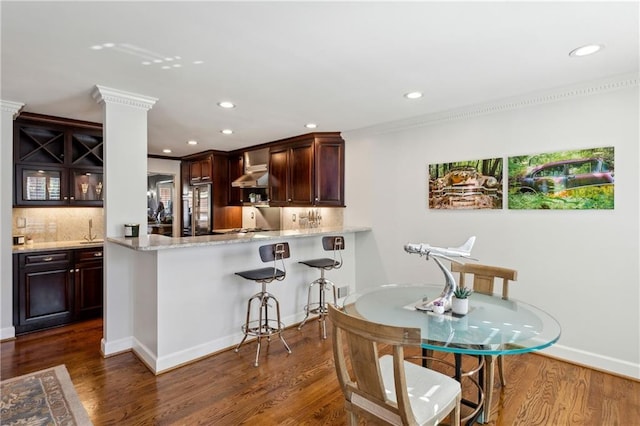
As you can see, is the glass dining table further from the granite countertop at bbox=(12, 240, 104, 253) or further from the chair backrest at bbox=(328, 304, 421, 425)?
the granite countertop at bbox=(12, 240, 104, 253)

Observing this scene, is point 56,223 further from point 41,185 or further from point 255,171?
point 255,171

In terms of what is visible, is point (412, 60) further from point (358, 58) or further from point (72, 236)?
point (72, 236)

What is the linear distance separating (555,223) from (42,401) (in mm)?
4426

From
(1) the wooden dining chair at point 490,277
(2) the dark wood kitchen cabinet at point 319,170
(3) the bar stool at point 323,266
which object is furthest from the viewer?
(2) the dark wood kitchen cabinet at point 319,170

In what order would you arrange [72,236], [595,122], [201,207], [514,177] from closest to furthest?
1. [595,122]
2. [514,177]
3. [72,236]
4. [201,207]

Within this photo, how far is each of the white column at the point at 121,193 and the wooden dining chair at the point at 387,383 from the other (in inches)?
98.0

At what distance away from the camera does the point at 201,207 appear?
22.0 feet

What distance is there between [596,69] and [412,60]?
4.94 ft

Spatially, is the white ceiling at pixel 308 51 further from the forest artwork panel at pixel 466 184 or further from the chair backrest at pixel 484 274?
the chair backrest at pixel 484 274

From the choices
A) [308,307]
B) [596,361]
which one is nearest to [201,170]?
[308,307]

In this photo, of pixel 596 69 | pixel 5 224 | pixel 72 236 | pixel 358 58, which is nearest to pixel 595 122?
pixel 596 69

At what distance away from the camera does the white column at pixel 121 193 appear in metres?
3.11

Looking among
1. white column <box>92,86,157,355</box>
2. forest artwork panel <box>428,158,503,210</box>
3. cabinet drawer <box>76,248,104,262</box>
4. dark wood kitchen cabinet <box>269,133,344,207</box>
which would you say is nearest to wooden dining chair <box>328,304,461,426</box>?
forest artwork panel <box>428,158,503,210</box>

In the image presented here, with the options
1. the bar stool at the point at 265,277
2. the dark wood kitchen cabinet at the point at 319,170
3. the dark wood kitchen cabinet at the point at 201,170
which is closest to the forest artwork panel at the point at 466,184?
the dark wood kitchen cabinet at the point at 319,170
